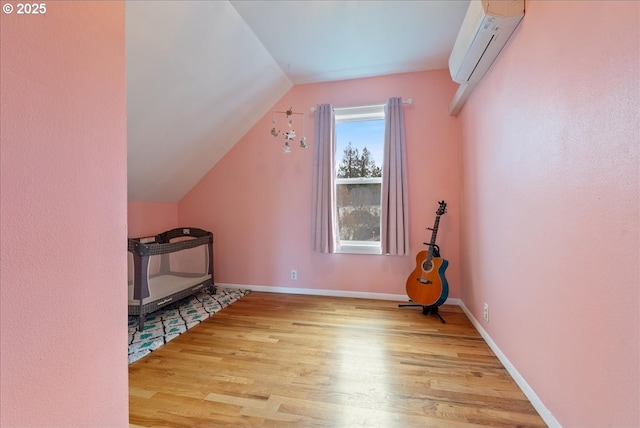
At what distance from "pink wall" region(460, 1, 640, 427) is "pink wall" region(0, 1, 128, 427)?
1.64 metres

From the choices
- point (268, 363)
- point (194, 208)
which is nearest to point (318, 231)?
point (268, 363)

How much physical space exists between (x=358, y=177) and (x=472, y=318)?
1.89m

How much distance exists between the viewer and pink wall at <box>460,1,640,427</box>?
869 mm

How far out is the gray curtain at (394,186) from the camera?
9.61ft

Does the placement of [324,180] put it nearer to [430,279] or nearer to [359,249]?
[359,249]

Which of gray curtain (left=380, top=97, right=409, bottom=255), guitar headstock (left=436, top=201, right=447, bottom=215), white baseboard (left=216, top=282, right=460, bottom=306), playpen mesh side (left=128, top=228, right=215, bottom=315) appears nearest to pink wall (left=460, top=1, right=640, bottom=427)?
guitar headstock (left=436, top=201, right=447, bottom=215)

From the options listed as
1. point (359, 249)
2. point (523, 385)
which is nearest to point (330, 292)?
point (359, 249)

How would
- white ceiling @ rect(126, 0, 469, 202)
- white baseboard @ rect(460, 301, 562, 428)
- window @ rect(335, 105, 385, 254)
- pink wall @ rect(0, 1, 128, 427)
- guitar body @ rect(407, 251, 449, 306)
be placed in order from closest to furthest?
1. pink wall @ rect(0, 1, 128, 427)
2. white baseboard @ rect(460, 301, 562, 428)
3. white ceiling @ rect(126, 0, 469, 202)
4. guitar body @ rect(407, 251, 449, 306)
5. window @ rect(335, 105, 385, 254)

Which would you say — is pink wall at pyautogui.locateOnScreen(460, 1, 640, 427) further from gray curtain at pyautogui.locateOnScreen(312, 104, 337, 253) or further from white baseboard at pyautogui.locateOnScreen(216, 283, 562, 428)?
gray curtain at pyautogui.locateOnScreen(312, 104, 337, 253)

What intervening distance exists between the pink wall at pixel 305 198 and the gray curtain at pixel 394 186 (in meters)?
0.14

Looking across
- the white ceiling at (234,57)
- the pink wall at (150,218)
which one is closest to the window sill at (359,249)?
the white ceiling at (234,57)

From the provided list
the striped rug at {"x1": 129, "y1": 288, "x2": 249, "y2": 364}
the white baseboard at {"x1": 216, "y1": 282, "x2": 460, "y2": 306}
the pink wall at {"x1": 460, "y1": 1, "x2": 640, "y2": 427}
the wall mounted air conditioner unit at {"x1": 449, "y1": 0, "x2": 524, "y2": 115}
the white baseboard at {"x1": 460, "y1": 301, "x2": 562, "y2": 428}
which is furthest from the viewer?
the white baseboard at {"x1": 216, "y1": 282, "x2": 460, "y2": 306}

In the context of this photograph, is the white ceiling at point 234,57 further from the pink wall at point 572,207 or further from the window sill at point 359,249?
the window sill at point 359,249

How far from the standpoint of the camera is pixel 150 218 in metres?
3.35
